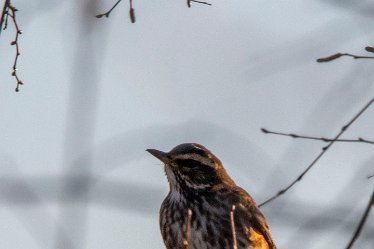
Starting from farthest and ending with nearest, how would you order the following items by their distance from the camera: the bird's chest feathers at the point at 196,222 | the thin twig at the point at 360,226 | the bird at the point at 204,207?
the bird at the point at 204,207 → the bird's chest feathers at the point at 196,222 → the thin twig at the point at 360,226

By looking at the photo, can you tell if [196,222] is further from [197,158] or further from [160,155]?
[197,158]

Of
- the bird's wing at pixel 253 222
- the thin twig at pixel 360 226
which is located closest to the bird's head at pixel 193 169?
the bird's wing at pixel 253 222

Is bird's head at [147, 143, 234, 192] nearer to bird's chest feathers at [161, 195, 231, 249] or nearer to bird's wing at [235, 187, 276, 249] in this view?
bird's chest feathers at [161, 195, 231, 249]

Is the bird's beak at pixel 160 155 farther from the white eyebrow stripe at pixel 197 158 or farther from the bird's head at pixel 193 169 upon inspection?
the white eyebrow stripe at pixel 197 158

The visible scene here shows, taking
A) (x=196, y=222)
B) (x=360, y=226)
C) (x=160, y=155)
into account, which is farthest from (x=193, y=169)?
(x=360, y=226)

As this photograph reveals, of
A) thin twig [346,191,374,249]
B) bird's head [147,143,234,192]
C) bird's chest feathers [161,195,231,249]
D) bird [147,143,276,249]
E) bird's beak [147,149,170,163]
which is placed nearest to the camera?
thin twig [346,191,374,249]

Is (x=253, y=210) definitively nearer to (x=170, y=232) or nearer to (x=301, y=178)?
(x=170, y=232)

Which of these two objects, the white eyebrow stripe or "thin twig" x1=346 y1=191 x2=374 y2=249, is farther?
the white eyebrow stripe

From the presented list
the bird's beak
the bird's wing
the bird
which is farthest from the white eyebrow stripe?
the bird's wing
